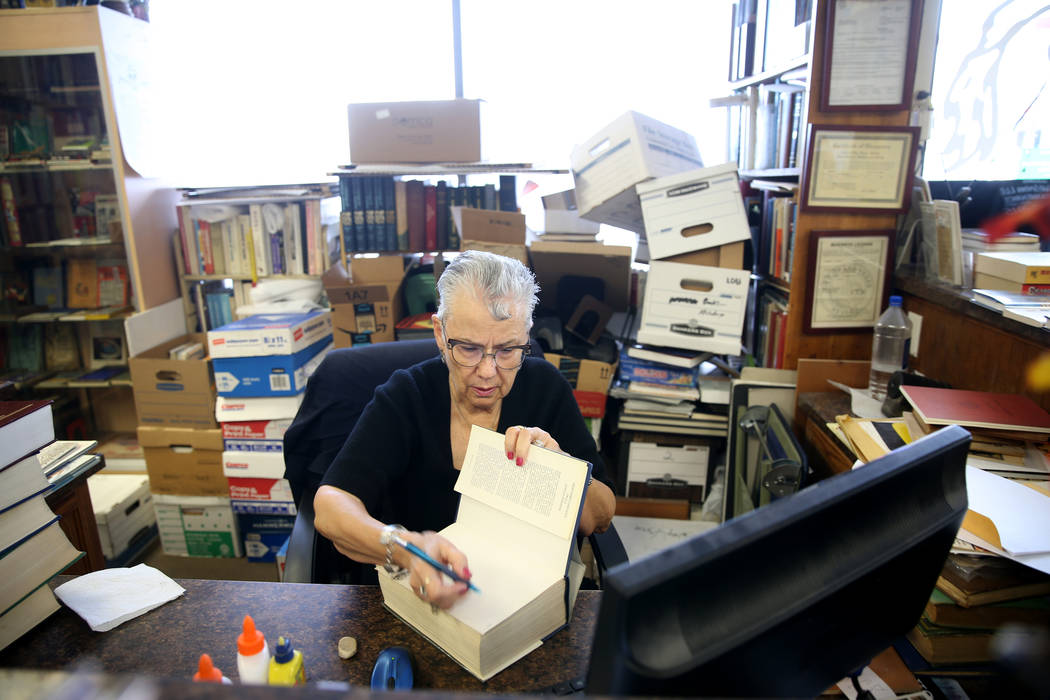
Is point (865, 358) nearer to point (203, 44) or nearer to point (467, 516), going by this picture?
point (467, 516)

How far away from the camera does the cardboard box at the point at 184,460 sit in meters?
2.57

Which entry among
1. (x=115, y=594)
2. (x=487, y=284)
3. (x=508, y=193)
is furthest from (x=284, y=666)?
(x=508, y=193)

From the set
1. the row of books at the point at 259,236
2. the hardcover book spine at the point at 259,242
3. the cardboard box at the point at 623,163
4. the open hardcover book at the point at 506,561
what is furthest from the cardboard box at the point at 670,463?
the hardcover book spine at the point at 259,242

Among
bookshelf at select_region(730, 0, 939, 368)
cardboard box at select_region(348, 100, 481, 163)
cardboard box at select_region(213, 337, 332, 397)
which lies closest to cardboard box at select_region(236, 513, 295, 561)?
cardboard box at select_region(213, 337, 332, 397)

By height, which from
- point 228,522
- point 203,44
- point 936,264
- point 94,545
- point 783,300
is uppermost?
point 203,44

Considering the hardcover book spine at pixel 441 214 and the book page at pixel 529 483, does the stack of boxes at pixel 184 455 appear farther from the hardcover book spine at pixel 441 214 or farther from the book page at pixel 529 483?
the book page at pixel 529 483

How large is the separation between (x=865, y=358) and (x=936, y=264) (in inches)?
15.9

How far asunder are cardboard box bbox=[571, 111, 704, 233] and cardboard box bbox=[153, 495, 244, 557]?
1.98 metres

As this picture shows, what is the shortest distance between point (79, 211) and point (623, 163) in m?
2.66

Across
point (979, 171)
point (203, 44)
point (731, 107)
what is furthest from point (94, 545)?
point (731, 107)

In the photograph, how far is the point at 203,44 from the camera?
3.14m

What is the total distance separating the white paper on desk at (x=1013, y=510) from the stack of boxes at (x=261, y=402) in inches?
84.6

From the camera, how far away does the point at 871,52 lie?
1.88 m

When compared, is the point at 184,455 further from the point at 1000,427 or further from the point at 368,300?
the point at 1000,427
